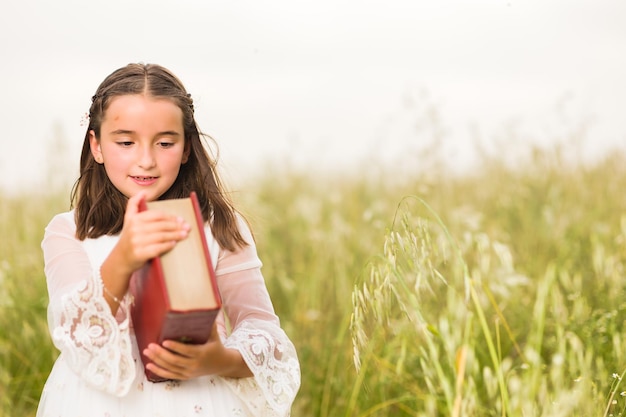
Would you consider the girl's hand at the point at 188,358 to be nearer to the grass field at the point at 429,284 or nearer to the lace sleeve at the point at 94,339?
the lace sleeve at the point at 94,339

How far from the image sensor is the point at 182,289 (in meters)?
1.50

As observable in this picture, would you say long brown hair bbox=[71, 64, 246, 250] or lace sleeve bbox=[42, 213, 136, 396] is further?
long brown hair bbox=[71, 64, 246, 250]

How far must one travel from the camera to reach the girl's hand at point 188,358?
1.59 metres

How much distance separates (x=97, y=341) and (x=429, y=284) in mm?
830

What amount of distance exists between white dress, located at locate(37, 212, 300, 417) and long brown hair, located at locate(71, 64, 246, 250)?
0.11ft

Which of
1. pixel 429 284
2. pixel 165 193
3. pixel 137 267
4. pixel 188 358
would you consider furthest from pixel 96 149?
pixel 429 284

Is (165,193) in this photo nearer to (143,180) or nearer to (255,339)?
(143,180)

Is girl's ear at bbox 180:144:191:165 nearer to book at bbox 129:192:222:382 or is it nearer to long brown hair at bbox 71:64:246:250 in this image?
long brown hair at bbox 71:64:246:250

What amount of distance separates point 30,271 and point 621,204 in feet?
9.44

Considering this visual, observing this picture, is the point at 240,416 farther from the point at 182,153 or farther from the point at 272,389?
the point at 182,153

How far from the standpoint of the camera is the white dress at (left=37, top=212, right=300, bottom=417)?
5.52 ft

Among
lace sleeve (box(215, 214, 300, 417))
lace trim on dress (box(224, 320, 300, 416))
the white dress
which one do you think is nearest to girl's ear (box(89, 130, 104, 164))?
the white dress

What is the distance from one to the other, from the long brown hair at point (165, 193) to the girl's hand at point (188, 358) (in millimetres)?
357

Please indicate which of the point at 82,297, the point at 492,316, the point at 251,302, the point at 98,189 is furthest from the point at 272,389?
the point at 492,316
